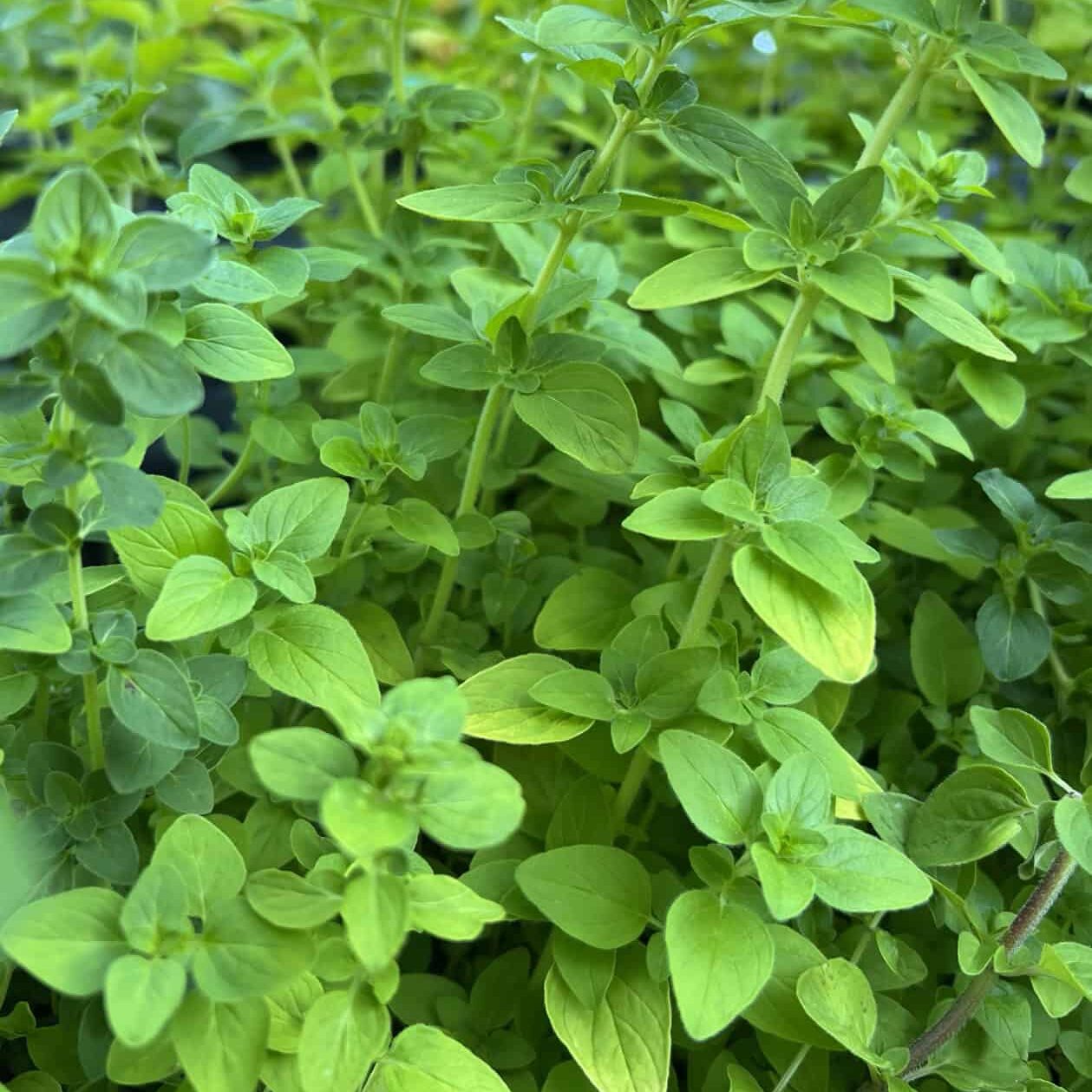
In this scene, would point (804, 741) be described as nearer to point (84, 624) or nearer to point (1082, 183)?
point (84, 624)

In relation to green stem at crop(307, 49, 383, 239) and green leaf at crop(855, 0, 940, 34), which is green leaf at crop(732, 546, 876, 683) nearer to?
green leaf at crop(855, 0, 940, 34)

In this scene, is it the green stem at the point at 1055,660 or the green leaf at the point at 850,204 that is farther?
the green stem at the point at 1055,660

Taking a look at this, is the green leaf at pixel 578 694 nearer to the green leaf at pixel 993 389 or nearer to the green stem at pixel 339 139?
the green leaf at pixel 993 389

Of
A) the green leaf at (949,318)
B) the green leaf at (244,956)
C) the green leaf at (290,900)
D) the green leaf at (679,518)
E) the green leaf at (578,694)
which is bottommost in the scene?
the green leaf at (578,694)

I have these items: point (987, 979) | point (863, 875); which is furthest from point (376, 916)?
point (987, 979)

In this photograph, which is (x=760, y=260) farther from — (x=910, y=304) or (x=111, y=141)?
(x=111, y=141)

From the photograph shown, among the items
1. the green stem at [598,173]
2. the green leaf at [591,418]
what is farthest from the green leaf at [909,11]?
the green leaf at [591,418]

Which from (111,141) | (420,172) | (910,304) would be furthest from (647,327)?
(420,172)
